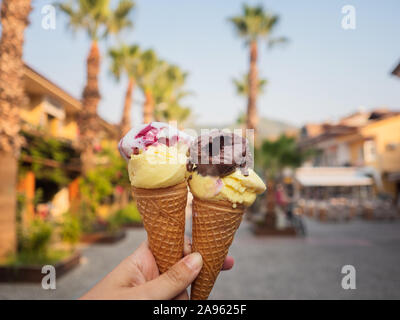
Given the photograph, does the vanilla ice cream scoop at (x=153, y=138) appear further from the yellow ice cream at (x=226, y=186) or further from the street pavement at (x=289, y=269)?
the street pavement at (x=289, y=269)

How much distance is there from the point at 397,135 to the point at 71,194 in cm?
2449

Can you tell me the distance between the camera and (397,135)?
81.5 feet

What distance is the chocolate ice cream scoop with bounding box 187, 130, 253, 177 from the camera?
1.78 metres

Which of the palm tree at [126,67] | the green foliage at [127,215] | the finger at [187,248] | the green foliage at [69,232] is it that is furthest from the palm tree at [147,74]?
the finger at [187,248]

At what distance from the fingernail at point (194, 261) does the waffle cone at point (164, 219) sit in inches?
5.4

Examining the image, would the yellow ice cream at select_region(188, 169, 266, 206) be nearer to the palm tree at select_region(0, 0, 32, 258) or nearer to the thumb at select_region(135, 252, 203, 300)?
the thumb at select_region(135, 252, 203, 300)

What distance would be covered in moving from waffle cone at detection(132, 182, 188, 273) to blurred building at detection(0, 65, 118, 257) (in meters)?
5.81

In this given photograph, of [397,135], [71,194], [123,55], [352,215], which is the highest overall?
[123,55]

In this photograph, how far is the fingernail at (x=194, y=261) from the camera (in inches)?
Answer: 76.6

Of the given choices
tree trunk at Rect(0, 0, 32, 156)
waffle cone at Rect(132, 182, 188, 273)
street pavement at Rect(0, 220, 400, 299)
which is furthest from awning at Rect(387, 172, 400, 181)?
waffle cone at Rect(132, 182, 188, 273)

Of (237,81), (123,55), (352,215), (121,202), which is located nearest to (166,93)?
(237,81)

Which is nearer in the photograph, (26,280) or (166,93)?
(26,280)
